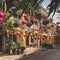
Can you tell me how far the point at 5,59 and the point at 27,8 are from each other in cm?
2138

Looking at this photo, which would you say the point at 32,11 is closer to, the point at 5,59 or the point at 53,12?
the point at 53,12

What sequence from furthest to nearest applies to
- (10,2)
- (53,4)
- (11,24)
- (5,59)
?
(11,24)
(5,59)
(53,4)
(10,2)

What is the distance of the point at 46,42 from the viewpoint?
43906 mm

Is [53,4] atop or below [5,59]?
atop

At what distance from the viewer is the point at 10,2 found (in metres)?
2.05

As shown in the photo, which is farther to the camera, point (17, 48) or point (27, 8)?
point (17, 48)

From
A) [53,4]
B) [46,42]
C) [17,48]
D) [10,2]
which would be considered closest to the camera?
[10,2]

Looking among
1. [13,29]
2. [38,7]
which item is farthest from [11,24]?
[38,7]

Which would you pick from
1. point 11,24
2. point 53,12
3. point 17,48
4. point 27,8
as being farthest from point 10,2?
point 17,48

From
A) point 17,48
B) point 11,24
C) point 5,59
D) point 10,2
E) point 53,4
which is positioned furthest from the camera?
point 17,48

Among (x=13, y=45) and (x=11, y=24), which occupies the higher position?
(x=11, y=24)

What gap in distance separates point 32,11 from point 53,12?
0.17 meters

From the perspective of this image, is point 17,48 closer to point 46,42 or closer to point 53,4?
point 46,42

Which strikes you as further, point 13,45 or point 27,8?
point 13,45
